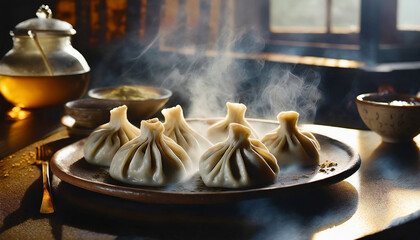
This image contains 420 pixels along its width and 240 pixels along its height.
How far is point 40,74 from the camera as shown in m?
1.97

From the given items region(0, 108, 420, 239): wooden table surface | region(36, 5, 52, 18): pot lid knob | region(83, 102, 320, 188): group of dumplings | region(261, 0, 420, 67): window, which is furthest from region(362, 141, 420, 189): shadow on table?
region(261, 0, 420, 67): window

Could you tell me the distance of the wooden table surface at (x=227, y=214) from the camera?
105cm

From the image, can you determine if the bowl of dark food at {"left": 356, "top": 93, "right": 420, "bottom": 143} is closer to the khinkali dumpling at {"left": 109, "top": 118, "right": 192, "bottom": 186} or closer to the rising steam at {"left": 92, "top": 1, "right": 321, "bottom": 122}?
the khinkali dumpling at {"left": 109, "top": 118, "right": 192, "bottom": 186}

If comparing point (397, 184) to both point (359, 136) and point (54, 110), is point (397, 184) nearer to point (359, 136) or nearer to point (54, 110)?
point (359, 136)

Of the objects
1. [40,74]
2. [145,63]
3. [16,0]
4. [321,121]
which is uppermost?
[16,0]

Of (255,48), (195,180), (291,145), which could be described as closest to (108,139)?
(195,180)

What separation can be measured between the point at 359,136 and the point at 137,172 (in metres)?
1.13

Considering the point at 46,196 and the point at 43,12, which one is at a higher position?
the point at 43,12

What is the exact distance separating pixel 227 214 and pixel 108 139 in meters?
0.53

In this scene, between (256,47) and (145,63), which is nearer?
(145,63)

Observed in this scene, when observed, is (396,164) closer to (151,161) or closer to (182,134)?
(182,134)

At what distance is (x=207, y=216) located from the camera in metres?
1.13

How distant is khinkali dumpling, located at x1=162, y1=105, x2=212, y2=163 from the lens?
1.54 meters

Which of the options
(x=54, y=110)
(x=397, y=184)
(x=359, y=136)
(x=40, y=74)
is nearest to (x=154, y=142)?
(x=397, y=184)
